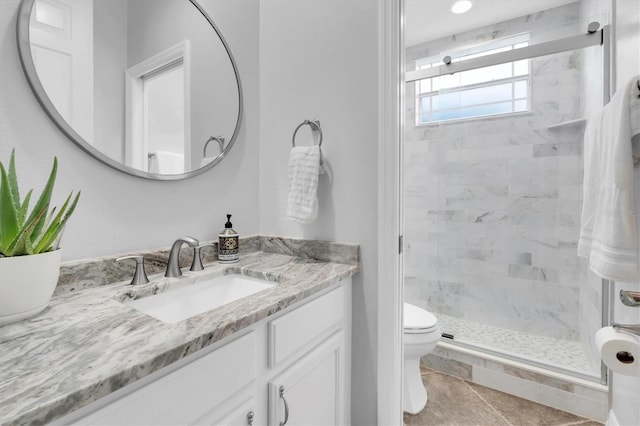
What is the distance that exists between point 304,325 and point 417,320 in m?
1.00

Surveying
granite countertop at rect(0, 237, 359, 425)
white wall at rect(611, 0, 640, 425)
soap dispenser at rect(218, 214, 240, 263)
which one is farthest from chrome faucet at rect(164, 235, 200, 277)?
white wall at rect(611, 0, 640, 425)

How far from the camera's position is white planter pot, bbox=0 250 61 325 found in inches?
22.5

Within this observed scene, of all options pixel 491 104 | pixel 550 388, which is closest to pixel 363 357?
pixel 550 388

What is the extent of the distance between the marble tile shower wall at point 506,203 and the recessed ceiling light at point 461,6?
351 mm

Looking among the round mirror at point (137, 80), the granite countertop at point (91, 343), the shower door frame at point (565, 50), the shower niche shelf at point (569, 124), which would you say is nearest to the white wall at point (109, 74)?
the round mirror at point (137, 80)

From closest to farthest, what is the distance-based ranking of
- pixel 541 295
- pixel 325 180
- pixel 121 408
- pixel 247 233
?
pixel 121 408
pixel 325 180
pixel 247 233
pixel 541 295

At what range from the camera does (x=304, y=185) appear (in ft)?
3.98

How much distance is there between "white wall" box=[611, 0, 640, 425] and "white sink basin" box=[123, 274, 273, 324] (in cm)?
123

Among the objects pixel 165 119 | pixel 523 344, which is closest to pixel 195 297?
pixel 165 119

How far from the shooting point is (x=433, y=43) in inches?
102

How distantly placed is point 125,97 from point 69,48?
17 centimetres

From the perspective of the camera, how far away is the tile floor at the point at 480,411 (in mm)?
1427

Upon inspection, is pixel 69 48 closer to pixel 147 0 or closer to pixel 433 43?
pixel 147 0

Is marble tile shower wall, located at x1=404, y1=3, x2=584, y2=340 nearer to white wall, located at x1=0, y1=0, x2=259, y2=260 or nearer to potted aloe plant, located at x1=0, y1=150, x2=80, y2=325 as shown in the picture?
white wall, located at x1=0, y1=0, x2=259, y2=260
